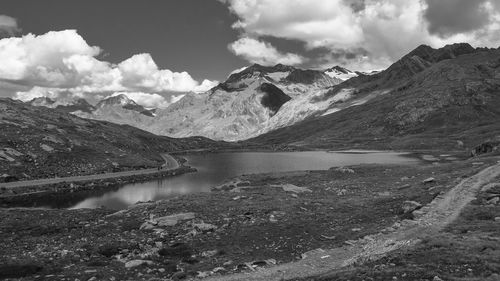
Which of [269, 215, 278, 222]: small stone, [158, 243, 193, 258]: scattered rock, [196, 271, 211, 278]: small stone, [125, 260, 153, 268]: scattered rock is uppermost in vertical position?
[269, 215, 278, 222]: small stone

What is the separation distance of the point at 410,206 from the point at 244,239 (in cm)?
1743

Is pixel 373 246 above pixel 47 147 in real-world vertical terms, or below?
below

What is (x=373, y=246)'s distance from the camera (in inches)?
1136

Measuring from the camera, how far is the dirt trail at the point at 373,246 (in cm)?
2520

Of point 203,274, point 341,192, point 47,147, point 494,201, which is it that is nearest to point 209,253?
point 203,274

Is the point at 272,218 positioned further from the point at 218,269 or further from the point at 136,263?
the point at 136,263

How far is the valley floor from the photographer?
23.3 metres

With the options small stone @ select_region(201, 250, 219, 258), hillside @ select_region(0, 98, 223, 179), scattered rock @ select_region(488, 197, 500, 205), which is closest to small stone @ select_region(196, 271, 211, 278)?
small stone @ select_region(201, 250, 219, 258)

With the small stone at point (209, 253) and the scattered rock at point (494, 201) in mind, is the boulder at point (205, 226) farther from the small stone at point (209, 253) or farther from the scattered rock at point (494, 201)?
the scattered rock at point (494, 201)

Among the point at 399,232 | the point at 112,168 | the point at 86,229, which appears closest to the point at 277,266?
the point at 399,232

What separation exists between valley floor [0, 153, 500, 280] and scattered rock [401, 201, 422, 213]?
10 cm

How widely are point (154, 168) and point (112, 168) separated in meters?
18.2

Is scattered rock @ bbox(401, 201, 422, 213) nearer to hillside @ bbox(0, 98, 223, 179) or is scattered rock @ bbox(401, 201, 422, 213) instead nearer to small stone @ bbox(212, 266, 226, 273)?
small stone @ bbox(212, 266, 226, 273)

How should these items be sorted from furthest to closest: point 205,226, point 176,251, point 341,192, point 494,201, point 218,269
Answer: point 341,192, point 205,226, point 494,201, point 176,251, point 218,269
